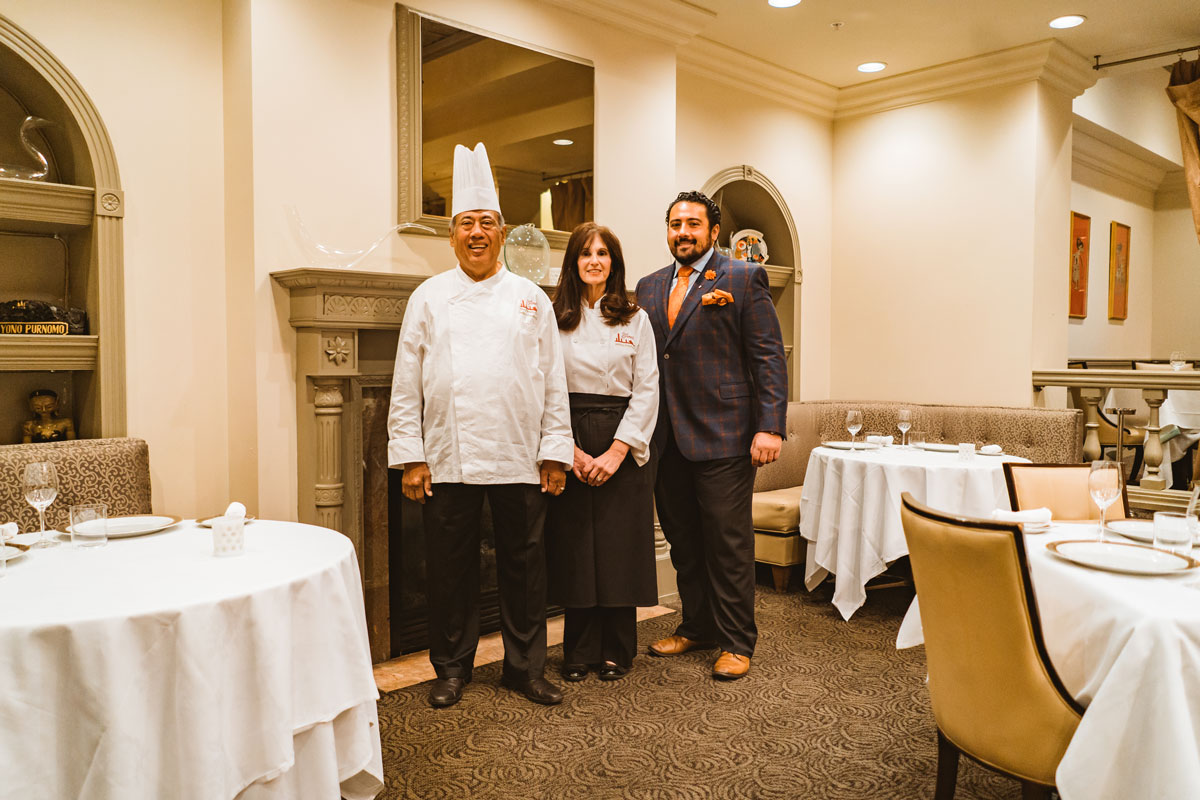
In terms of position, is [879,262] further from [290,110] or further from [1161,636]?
[1161,636]

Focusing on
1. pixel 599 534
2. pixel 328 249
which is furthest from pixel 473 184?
pixel 599 534

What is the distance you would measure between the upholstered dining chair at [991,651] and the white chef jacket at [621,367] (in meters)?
1.19

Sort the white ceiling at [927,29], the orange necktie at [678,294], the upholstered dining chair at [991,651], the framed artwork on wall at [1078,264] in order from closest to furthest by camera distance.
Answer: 1. the upholstered dining chair at [991,651]
2. the orange necktie at [678,294]
3. the white ceiling at [927,29]
4. the framed artwork on wall at [1078,264]

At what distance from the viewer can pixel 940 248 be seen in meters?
5.36

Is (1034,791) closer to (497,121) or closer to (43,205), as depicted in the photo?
(497,121)

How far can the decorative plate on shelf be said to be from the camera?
547cm

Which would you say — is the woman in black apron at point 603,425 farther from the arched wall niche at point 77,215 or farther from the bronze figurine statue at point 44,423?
the bronze figurine statue at point 44,423

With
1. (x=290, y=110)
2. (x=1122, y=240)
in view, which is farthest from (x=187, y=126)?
(x=1122, y=240)

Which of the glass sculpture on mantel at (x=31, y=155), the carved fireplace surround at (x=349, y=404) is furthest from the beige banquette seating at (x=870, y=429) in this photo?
the glass sculpture on mantel at (x=31, y=155)

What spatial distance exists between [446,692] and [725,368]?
4.70 feet

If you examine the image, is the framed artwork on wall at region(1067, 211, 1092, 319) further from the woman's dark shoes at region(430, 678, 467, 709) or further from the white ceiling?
the woman's dark shoes at region(430, 678, 467, 709)

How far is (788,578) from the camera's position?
4.29 m

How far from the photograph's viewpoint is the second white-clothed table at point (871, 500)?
3.56m

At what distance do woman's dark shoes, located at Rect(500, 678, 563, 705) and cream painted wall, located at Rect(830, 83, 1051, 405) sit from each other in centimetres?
353
